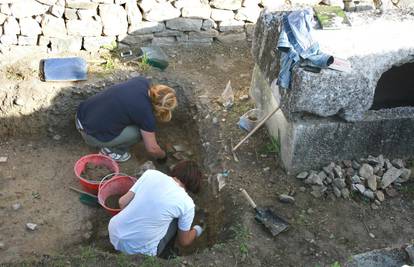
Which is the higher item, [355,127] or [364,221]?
[355,127]

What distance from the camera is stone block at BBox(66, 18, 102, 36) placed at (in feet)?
20.2

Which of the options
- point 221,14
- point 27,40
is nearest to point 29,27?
point 27,40

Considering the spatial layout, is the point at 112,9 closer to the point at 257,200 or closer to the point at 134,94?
the point at 134,94

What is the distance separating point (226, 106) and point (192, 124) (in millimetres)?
457

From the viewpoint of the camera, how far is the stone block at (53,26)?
20.0ft

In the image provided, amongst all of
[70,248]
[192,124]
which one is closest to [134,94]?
[192,124]

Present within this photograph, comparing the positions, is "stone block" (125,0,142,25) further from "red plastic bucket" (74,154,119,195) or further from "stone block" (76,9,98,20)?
"red plastic bucket" (74,154,119,195)

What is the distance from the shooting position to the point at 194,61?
6.55 meters

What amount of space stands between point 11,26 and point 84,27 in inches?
32.3

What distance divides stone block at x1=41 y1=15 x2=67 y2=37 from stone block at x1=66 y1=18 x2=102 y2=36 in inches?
2.7

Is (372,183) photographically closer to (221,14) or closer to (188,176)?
(188,176)

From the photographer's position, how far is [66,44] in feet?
20.6

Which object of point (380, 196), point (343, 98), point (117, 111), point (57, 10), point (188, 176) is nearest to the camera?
point (188, 176)

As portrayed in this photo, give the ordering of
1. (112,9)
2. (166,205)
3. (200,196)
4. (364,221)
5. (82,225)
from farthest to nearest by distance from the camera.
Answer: (112,9) < (200,196) < (82,225) < (364,221) < (166,205)
